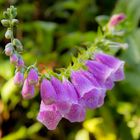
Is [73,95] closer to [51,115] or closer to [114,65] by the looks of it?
[51,115]

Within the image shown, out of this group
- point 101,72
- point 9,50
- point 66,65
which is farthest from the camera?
point 66,65

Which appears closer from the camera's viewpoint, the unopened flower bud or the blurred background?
the unopened flower bud

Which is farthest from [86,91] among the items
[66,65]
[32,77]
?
[66,65]

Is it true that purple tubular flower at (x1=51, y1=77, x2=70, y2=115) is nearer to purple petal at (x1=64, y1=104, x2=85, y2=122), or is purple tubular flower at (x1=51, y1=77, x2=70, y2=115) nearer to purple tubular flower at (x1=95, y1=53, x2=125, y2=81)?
purple petal at (x1=64, y1=104, x2=85, y2=122)

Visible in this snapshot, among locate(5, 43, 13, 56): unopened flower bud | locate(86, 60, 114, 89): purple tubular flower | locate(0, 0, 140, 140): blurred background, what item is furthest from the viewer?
locate(0, 0, 140, 140): blurred background

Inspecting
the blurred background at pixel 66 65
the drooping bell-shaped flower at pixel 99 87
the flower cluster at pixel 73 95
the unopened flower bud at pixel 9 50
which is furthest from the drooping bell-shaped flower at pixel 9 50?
the blurred background at pixel 66 65

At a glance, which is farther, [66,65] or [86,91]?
[66,65]

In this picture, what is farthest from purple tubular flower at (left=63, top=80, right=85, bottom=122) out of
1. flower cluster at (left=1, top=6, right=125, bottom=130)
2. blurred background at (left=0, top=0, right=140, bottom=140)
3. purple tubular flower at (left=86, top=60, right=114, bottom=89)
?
blurred background at (left=0, top=0, right=140, bottom=140)

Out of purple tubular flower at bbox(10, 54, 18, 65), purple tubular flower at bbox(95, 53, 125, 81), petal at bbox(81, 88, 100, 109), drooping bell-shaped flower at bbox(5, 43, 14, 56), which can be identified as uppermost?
drooping bell-shaped flower at bbox(5, 43, 14, 56)

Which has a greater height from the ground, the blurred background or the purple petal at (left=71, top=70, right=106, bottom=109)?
the purple petal at (left=71, top=70, right=106, bottom=109)
